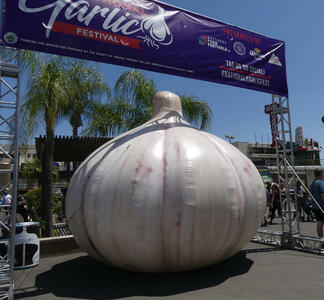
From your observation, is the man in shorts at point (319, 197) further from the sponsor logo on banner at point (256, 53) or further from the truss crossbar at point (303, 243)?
the sponsor logo on banner at point (256, 53)

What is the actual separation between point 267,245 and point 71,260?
4.81 metres

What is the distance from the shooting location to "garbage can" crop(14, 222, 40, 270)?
18.5 ft

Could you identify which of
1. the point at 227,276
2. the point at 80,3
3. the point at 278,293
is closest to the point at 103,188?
the point at 227,276

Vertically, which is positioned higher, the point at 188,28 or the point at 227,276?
the point at 188,28

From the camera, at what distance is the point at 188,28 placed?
20.7 feet

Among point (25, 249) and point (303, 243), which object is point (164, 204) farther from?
point (303, 243)

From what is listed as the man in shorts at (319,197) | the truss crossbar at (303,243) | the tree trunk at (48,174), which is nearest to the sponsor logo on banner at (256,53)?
the man in shorts at (319,197)

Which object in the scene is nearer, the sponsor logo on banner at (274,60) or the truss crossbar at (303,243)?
the truss crossbar at (303,243)

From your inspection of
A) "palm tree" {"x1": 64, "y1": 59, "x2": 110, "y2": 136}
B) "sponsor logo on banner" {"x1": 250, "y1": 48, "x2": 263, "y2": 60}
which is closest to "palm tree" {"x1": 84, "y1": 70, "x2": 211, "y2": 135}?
"palm tree" {"x1": 64, "y1": 59, "x2": 110, "y2": 136}

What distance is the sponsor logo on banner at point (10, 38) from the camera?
14.6 ft

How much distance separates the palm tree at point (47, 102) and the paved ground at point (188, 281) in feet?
10.4

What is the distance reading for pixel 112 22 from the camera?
5391 millimetres

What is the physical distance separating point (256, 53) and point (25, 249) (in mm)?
7088

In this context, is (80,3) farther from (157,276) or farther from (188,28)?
→ (157,276)
